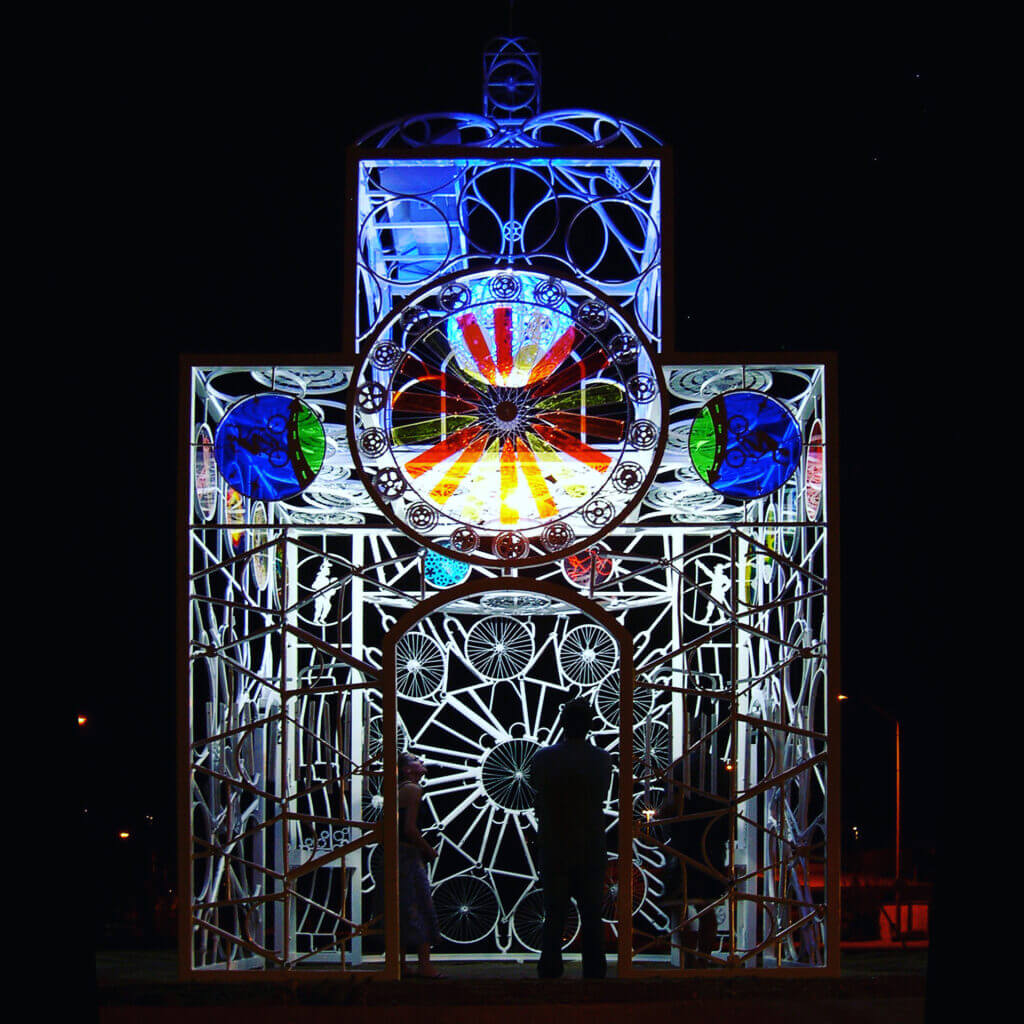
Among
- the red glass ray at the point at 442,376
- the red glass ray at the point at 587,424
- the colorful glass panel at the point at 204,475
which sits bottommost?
the colorful glass panel at the point at 204,475

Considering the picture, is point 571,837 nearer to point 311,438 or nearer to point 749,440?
point 749,440

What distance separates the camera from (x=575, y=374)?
917 cm

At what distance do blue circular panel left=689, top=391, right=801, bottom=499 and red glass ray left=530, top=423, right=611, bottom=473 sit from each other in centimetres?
53

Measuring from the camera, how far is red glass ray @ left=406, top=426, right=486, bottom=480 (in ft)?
29.9

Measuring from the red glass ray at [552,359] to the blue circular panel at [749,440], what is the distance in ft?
2.85

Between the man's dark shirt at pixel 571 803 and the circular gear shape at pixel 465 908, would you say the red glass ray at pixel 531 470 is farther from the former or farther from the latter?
the circular gear shape at pixel 465 908

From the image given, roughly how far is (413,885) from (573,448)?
107 inches

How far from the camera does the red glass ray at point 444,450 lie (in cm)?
912
